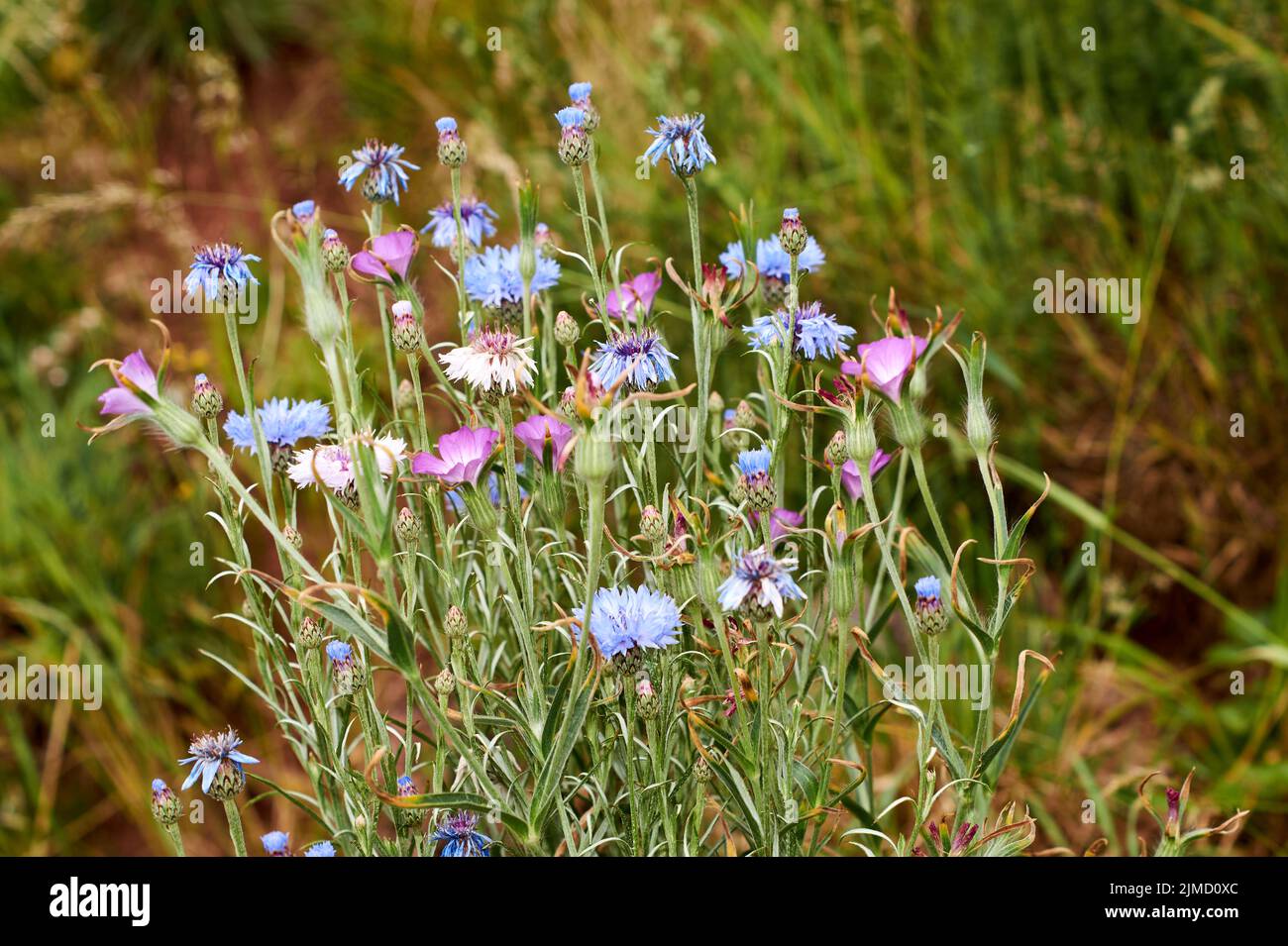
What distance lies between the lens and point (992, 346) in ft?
8.07

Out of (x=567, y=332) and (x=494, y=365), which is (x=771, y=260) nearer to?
(x=567, y=332)

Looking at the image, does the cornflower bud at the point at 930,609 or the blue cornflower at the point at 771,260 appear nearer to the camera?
the cornflower bud at the point at 930,609

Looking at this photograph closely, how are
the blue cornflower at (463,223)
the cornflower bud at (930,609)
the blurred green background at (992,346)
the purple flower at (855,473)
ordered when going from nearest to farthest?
the cornflower bud at (930,609)
the purple flower at (855,473)
the blue cornflower at (463,223)
the blurred green background at (992,346)

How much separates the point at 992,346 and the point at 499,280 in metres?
1.47

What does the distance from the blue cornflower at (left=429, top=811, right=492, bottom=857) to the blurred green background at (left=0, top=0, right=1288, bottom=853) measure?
3.55ft

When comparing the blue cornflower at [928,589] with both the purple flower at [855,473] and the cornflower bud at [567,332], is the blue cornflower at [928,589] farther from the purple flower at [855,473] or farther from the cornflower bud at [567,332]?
the cornflower bud at [567,332]

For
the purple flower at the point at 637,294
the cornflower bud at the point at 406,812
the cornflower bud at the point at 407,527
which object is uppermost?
the purple flower at the point at 637,294

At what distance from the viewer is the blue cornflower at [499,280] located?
1.24 meters

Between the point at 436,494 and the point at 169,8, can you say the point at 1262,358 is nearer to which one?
the point at 436,494

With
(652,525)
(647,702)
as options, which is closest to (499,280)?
(652,525)

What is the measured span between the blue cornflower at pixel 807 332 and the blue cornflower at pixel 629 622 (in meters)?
0.26

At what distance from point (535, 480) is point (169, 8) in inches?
136

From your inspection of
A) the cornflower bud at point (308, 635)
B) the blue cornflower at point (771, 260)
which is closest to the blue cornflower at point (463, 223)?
the blue cornflower at point (771, 260)

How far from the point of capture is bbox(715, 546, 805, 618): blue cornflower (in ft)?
3.17
